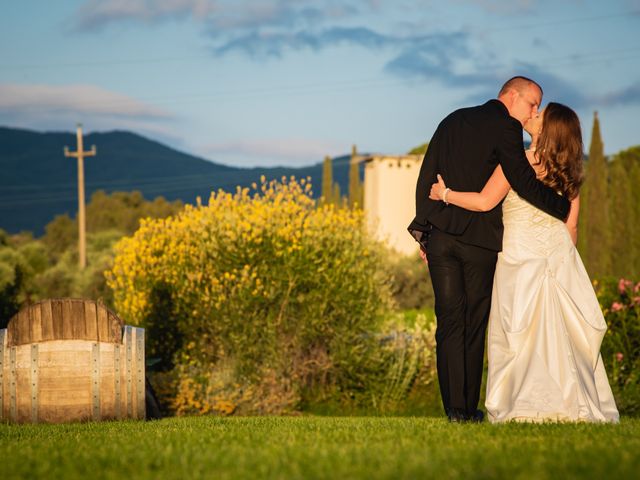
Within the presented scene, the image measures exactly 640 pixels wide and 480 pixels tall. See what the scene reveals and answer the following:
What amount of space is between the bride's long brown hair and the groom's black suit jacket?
12 centimetres

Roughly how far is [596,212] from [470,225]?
37.2 metres

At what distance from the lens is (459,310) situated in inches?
271

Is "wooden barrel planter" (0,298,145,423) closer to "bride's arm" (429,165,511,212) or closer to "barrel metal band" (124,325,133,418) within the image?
"barrel metal band" (124,325,133,418)

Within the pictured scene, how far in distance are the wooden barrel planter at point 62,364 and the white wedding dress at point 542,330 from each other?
155 inches

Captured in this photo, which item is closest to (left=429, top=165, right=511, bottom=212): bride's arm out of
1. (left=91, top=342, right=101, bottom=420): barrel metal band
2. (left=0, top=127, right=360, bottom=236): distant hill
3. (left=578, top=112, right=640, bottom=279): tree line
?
(left=91, top=342, right=101, bottom=420): barrel metal band

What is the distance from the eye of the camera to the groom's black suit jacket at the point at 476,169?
685cm

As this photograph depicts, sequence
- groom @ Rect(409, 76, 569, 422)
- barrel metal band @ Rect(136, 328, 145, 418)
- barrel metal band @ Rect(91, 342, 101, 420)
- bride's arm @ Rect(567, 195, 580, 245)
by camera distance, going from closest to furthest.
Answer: groom @ Rect(409, 76, 569, 422), bride's arm @ Rect(567, 195, 580, 245), barrel metal band @ Rect(91, 342, 101, 420), barrel metal band @ Rect(136, 328, 145, 418)

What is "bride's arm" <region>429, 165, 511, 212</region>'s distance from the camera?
6.81 metres

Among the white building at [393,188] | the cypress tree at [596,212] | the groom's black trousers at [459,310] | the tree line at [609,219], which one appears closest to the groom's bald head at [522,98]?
the groom's black trousers at [459,310]

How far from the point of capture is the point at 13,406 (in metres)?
8.97

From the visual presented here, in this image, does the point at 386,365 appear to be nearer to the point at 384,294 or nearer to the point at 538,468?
the point at 384,294

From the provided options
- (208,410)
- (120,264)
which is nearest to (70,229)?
(120,264)

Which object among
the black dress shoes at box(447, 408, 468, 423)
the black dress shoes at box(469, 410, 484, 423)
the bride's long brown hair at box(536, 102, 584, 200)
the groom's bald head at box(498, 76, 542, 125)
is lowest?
the black dress shoes at box(469, 410, 484, 423)

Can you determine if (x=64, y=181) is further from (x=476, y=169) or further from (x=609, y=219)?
(x=476, y=169)
